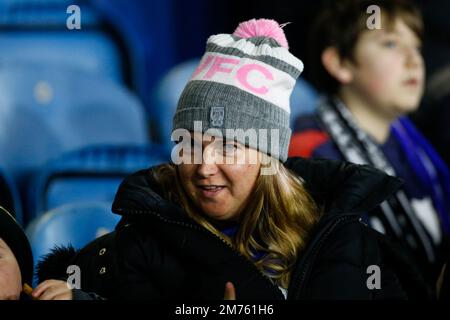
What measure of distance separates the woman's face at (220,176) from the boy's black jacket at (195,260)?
0.03 metres

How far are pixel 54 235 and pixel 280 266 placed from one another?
341 millimetres

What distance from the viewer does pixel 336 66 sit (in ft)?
5.21

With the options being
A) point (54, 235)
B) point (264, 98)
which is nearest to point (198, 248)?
point (264, 98)

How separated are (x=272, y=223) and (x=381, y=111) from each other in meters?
0.64

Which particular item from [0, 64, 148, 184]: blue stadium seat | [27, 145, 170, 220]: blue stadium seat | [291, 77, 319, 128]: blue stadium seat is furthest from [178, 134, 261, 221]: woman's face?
[291, 77, 319, 128]: blue stadium seat

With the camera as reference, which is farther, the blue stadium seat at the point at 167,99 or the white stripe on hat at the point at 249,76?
the blue stadium seat at the point at 167,99

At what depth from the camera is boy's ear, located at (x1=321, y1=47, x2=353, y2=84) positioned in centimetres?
157

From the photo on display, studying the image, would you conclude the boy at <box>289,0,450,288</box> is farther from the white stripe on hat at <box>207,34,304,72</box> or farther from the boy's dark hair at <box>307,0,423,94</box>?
the white stripe on hat at <box>207,34,304,72</box>

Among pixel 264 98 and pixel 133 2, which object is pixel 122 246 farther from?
pixel 133 2

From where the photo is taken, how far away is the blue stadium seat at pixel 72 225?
1.13 metres

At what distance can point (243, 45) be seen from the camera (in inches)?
38.1

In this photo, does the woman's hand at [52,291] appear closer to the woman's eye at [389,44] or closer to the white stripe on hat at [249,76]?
the white stripe on hat at [249,76]

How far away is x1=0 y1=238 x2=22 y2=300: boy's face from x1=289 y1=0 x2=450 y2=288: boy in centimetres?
57

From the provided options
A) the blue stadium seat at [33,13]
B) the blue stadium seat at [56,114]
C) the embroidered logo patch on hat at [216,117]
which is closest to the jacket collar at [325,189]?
the embroidered logo patch on hat at [216,117]
